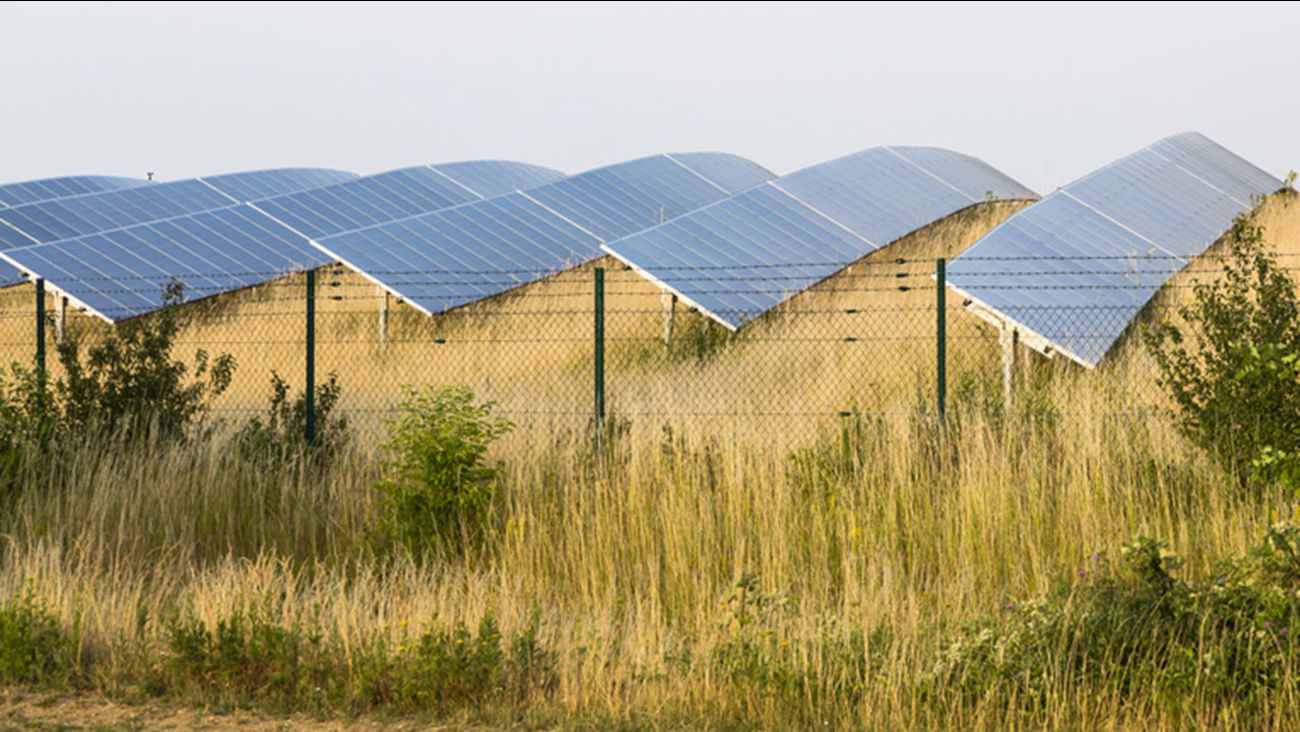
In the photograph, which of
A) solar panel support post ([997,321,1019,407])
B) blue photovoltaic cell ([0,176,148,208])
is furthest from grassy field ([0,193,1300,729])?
blue photovoltaic cell ([0,176,148,208])

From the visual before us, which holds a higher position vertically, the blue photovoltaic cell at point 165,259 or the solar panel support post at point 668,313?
the blue photovoltaic cell at point 165,259

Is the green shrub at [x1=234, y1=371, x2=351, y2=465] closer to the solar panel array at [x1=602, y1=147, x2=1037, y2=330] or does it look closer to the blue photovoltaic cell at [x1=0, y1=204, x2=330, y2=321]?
the solar panel array at [x1=602, y1=147, x2=1037, y2=330]

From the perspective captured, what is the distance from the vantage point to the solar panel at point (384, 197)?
3036 centimetres

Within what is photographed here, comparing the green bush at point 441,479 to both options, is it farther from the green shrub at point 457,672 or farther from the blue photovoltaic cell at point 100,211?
the blue photovoltaic cell at point 100,211

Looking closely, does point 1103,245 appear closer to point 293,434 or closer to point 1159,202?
point 1159,202

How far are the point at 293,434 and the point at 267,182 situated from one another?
2965 cm

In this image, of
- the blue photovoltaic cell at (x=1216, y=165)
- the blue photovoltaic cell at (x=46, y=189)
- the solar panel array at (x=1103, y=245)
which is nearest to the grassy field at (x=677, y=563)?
the solar panel array at (x=1103, y=245)

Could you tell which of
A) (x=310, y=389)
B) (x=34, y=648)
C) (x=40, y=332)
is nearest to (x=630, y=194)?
(x=40, y=332)

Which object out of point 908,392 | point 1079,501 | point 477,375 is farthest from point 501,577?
point 477,375

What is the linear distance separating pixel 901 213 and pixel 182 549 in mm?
20808

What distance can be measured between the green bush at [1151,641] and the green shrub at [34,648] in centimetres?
446

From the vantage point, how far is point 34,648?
24.5 ft

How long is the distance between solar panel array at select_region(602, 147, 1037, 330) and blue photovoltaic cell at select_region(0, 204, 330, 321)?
6.50 meters

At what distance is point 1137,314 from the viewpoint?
1662 cm
